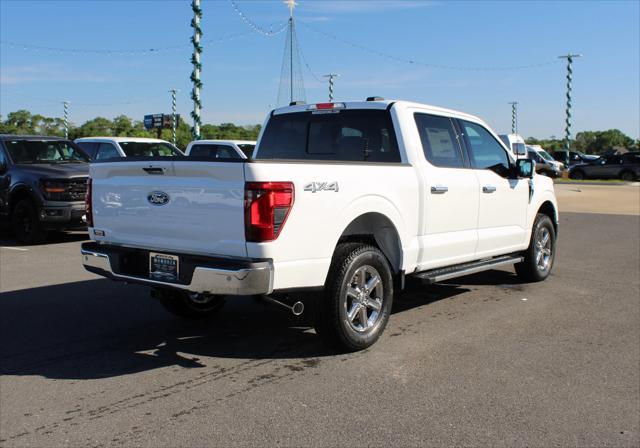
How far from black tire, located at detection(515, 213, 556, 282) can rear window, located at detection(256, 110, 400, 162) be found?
2874 millimetres

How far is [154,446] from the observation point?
3.64 meters

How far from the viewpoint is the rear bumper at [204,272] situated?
175 inches

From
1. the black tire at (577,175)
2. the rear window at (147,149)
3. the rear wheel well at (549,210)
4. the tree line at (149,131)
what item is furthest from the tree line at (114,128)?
the rear wheel well at (549,210)

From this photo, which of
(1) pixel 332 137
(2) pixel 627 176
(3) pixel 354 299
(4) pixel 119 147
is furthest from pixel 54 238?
(2) pixel 627 176

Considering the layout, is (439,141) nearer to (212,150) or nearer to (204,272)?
(204,272)

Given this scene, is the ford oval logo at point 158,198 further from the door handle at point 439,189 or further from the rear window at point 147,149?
the rear window at point 147,149

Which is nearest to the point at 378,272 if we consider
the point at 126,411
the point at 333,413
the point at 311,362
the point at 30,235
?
the point at 311,362

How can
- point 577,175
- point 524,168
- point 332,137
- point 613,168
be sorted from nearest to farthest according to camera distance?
1. point 332,137
2. point 524,168
3. point 613,168
4. point 577,175

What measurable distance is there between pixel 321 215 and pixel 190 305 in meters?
1.97

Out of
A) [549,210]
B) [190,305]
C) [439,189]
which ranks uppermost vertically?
[439,189]

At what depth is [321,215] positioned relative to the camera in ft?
16.0

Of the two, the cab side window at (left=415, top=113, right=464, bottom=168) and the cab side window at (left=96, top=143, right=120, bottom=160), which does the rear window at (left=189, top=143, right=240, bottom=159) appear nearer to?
the cab side window at (left=96, top=143, right=120, bottom=160)

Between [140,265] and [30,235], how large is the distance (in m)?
7.72

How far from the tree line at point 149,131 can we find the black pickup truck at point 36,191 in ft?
89.6
